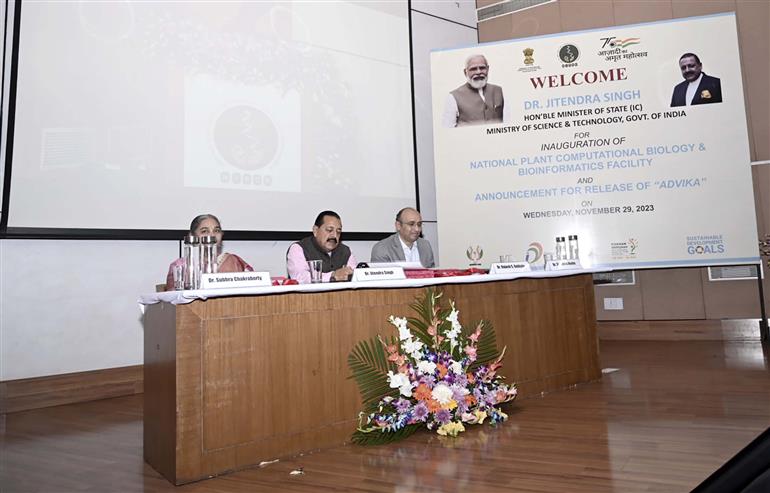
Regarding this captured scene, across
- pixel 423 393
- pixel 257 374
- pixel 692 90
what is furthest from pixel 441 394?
pixel 692 90

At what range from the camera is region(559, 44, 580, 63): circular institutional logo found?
17.6 ft

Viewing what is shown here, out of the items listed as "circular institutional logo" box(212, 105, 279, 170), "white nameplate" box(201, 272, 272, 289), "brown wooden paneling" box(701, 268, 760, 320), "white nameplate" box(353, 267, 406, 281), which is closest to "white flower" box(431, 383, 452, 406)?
"white nameplate" box(353, 267, 406, 281)

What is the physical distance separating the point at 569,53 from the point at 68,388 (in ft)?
16.8

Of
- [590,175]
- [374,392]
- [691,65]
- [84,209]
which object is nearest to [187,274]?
[374,392]

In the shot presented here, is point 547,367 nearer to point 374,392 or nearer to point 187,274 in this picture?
point 374,392

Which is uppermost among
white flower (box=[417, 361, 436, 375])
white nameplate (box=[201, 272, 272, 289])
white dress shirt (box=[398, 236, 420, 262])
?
white dress shirt (box=[398, 236, 420, 262])

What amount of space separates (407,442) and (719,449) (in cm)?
123

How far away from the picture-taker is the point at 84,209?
12.5 ft

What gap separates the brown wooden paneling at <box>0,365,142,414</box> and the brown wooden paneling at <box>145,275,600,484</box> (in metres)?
1.86

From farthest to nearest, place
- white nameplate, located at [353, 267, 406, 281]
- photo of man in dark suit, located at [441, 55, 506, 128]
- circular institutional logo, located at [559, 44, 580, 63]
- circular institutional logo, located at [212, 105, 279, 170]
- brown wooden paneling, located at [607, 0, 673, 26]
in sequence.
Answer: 1. brown wooden paneling, located at [607, 0, 673, 26]
2. photo of man in dark suit, located at [441, 55, 506, 128]
3. circular institutional logo, located at [559, 44, 580, 63]
4. circular institutional logo, located at [212, 105, 279, 170]
5. white nameplate, located at [353, 267, 406, 281]

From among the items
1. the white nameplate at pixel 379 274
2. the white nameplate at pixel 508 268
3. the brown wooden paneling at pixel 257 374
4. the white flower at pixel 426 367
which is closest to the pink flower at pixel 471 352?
the white flower at pixel 426 367

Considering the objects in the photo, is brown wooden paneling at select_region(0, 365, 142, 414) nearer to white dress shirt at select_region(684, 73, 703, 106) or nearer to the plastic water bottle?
the plastic water bottle

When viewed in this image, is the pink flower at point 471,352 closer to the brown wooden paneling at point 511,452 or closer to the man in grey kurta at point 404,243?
the brown wooden paneling at point 511,452

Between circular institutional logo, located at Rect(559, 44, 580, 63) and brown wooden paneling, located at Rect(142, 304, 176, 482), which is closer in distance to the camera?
brown wooden paneling, located at Rect(142, 304, 176, 482)
